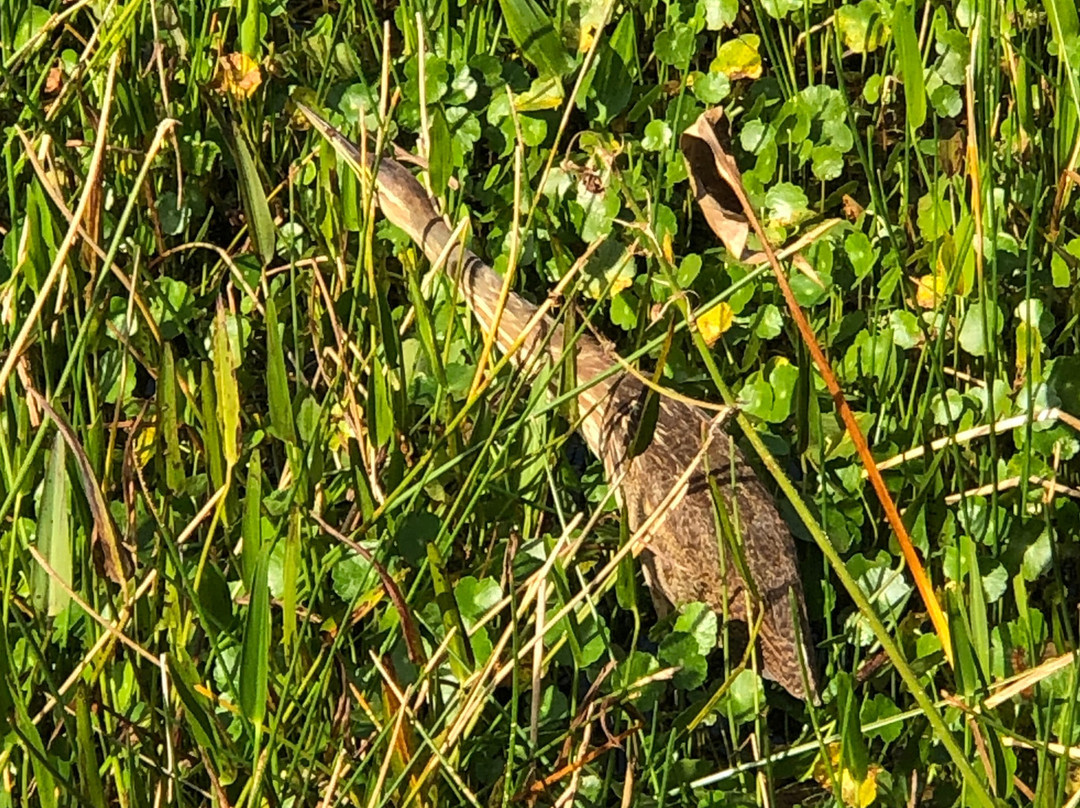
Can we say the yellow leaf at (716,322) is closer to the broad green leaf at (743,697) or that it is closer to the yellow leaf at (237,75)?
the broad green leaf at (743,697)

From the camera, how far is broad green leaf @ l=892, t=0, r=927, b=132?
1.49 metres

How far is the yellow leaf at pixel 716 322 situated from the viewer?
1564mm

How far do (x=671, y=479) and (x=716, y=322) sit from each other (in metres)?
0.18

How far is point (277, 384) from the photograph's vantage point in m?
1.23

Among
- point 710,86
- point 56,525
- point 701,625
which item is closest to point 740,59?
point 710,86

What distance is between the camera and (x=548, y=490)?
56.8 inches

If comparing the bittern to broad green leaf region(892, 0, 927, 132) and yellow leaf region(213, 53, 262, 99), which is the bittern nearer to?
yellow leaf region(213, 53, 262, 99)

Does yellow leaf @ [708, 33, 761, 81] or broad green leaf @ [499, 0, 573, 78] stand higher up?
broad green leaf @ [499, 0, 573, 78]

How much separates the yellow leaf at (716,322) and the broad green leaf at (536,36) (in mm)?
441

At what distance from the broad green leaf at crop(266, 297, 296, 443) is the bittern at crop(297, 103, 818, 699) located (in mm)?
201

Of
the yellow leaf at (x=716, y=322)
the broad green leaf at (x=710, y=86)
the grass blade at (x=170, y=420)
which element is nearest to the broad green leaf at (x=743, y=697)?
the yellow leaf at (x=716, y=322)

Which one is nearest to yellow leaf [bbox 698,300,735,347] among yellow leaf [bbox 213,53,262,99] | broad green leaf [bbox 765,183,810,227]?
broad green leaf [bbox 765,183,810,227]

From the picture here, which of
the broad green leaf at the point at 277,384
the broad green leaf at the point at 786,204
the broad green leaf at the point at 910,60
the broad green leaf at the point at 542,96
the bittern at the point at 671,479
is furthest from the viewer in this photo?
the broad green leaf at the point at 542,96

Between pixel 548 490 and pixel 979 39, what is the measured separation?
770 millimetres
